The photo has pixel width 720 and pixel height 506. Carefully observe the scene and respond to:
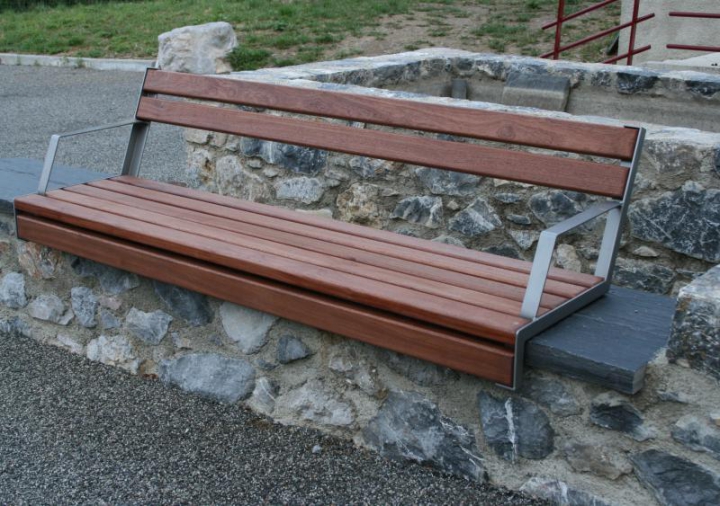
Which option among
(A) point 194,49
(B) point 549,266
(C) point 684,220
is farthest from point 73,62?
(B) point 549,266

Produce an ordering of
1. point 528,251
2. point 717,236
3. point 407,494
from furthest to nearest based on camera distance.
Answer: point 528,251 < point 717,236 < point 407,494

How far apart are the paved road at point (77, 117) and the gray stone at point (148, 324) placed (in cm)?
318

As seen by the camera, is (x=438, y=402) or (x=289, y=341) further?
(x=289, y=341)

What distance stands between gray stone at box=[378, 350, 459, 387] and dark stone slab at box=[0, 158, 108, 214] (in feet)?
5.30

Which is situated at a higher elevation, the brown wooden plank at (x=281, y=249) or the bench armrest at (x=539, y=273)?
the bench armrest at (x=539, y=273)

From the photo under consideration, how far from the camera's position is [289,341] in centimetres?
276

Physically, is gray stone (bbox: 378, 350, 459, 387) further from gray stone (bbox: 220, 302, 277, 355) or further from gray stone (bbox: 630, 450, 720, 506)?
gray stone (bbox: 630, 450, 720, 506)

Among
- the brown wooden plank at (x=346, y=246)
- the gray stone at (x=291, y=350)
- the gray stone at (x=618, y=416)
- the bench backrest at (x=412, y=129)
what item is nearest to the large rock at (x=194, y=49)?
the bench backrest at (x=412, y=129)

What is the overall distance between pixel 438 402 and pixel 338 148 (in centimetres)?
103

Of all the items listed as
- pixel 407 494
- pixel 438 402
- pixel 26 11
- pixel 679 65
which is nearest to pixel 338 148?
pixel 438 402

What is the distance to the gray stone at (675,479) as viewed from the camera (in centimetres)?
207

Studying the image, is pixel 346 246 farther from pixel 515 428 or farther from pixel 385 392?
pixel 515 428

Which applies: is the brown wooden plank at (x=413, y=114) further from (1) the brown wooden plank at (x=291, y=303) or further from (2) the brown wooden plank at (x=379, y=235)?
(1) the brown wooden plank at (x=291, y=303)

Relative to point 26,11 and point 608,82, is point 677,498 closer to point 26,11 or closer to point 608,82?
point 608,82
